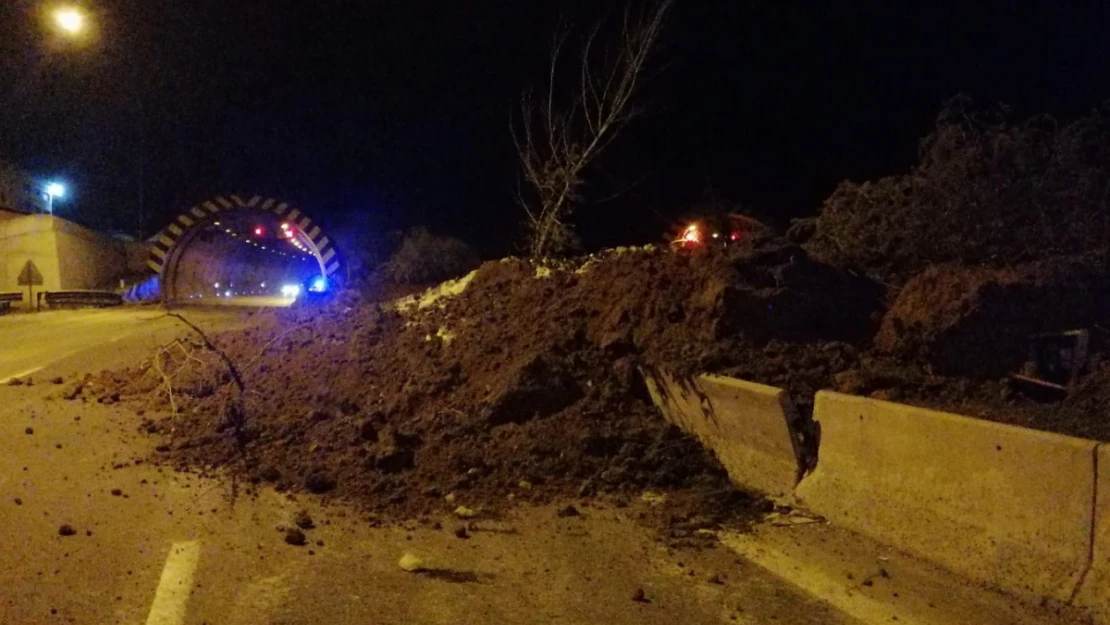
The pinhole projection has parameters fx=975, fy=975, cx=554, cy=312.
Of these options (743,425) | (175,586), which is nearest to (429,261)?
(743,425)

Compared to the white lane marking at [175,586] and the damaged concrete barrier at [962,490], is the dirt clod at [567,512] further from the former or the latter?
the white lane marking at [175,586]

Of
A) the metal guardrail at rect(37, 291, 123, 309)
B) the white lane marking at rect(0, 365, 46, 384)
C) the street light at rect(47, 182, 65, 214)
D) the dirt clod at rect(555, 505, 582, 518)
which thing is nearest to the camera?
the dirt clod at rect(555, 505, 582, 518)

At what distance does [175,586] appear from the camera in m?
5.43

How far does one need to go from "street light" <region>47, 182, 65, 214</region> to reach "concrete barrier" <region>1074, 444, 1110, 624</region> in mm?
53542

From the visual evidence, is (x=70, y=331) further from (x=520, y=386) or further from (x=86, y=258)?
(x=86, y=258)

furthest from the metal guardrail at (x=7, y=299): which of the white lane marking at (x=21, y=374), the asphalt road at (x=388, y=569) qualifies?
the asphalt road at (x=388, y=569)

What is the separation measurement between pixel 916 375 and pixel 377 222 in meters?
21.7

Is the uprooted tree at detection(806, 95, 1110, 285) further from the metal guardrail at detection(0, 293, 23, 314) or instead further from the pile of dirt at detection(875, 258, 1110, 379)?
the metal guardrail at detection(0, 293, 23, 314)

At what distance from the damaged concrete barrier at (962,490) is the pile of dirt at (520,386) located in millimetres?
1054

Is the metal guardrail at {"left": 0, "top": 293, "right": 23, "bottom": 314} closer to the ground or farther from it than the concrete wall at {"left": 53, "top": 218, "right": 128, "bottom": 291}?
closer to the ground

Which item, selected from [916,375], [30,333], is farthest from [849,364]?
[30,333]

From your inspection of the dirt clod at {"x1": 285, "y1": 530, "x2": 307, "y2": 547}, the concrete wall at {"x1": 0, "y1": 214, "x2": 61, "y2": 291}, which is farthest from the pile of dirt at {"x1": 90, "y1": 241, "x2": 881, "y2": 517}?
the concrete wall at {"x1": 0, "y1": 214, "x2": 61, "y2": 291}

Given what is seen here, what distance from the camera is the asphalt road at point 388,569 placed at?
5.07 m

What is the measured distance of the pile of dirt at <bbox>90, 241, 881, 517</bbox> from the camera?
7.88 m
